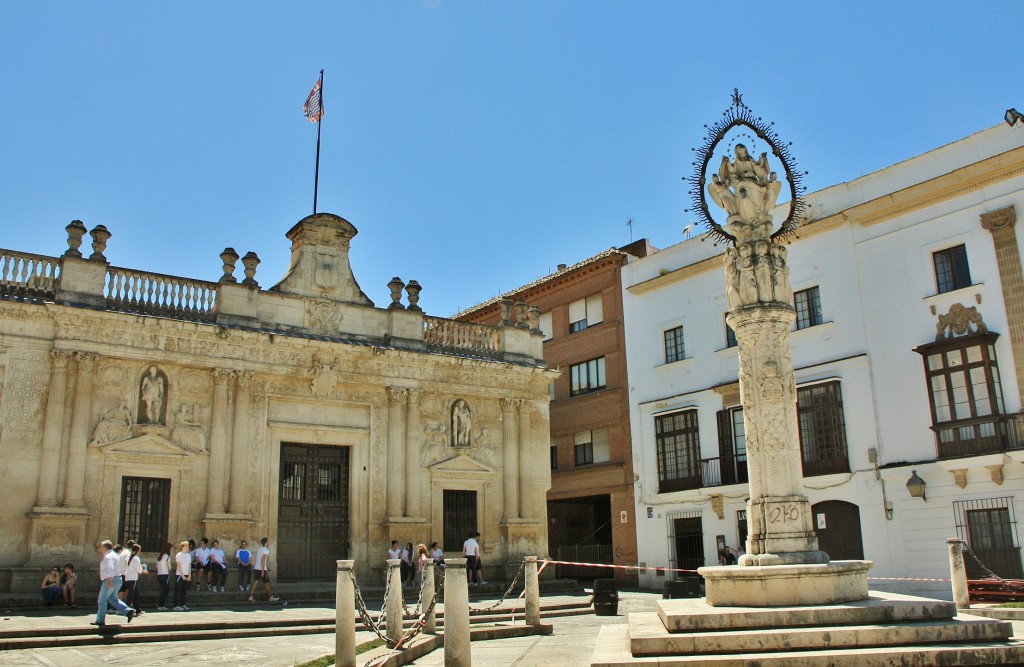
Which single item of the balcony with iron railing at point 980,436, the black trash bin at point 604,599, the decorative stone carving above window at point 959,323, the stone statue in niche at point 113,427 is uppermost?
the decorative stone carving above window at point 959,323

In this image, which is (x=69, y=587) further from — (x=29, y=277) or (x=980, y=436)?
(x=980, y=436)

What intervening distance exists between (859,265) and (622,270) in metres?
9.82

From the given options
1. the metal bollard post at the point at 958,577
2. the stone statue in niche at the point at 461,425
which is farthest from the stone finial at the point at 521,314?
the metal bollard post at the point at 958,577

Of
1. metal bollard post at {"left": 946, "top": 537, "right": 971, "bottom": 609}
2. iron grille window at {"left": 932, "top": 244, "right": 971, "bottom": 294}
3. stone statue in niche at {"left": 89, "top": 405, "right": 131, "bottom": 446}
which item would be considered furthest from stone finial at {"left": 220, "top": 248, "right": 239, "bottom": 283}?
iron grille window at {"left": 932, "top": 244, "right": 971, "bottom": 294}

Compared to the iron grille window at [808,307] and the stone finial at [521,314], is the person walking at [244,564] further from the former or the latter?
the iron grille window at [808,307]

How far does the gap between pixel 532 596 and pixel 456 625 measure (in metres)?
5.96

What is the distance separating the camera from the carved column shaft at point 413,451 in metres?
24.1

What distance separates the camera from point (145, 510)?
20.8m

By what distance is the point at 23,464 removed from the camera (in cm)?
1936

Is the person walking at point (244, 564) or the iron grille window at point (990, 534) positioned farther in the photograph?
the iron grille window at point (990, 534)

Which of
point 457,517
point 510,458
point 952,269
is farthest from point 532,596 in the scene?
point 952,269

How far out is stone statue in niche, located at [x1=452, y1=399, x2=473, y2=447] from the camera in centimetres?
2541

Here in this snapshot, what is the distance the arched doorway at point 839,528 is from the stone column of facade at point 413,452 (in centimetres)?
1114

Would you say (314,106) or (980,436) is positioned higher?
(314,106)
